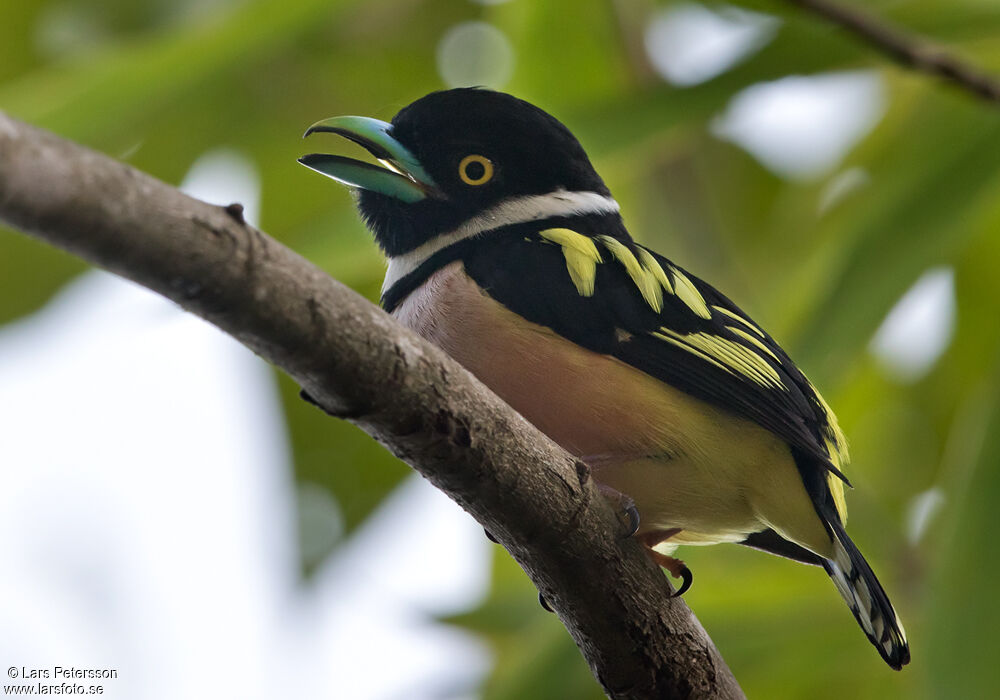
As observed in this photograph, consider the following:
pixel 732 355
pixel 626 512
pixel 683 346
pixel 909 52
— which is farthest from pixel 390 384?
pixel 909 52

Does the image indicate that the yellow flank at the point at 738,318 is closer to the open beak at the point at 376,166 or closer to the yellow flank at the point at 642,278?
the yellow flank at the point at 642,278

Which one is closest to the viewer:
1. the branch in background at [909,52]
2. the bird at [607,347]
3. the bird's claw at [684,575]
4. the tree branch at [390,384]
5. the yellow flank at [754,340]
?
the tree branch at [390,384]

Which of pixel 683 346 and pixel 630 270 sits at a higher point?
pixel 630 270

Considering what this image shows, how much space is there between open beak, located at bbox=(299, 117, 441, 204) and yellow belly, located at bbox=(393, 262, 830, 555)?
38 cm

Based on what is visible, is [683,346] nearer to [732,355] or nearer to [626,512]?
[732,355]

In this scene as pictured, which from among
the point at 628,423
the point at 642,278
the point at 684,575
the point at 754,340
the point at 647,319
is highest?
the point at 642,278

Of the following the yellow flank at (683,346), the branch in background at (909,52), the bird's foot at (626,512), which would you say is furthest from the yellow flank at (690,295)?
the branch in background at (909,52)

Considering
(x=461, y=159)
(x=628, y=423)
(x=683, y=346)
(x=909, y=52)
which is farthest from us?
(x=909, y=52)

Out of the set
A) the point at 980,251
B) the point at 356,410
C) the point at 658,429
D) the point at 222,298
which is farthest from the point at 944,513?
the point at 222,298

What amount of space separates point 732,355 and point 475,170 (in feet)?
3.09

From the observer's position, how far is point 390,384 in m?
1.95

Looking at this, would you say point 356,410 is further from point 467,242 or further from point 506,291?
point 467,242

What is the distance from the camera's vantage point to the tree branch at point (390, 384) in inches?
61.5

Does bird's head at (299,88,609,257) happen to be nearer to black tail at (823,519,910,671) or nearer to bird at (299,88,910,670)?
bird at (299,88,910,670)
